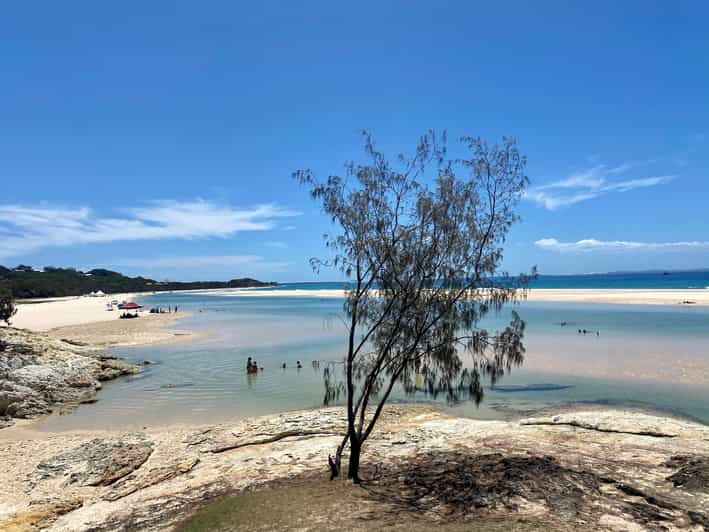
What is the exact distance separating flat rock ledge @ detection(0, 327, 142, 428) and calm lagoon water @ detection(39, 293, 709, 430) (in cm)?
105

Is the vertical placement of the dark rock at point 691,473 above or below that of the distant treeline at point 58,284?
below

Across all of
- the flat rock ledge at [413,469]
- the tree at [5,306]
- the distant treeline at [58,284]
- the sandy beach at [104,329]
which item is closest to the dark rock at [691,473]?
the flat rock ledge at [413,469]

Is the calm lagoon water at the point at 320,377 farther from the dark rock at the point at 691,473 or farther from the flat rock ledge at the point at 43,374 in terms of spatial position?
the dark rock at the point at 691,473

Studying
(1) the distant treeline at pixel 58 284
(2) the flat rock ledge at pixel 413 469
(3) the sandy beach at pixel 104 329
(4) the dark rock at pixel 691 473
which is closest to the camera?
(2) the flat rock ledge at pixel 413 469

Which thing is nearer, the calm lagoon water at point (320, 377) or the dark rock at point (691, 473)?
the dark rock at point (691, 473)

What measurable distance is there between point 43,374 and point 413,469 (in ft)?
63.1

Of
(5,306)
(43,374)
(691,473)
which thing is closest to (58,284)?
(5,306)

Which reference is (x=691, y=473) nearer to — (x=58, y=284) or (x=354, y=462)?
(x=354, y=462)

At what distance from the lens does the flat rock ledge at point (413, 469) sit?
8.05m

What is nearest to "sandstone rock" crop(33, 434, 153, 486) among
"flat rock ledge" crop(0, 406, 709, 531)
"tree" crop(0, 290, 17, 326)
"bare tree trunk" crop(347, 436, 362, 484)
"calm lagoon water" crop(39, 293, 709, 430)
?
"flat rock ledge" crop(0, 406, 709, 531)

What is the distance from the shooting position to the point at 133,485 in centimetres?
1047

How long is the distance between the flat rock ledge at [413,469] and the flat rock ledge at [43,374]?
4804mm

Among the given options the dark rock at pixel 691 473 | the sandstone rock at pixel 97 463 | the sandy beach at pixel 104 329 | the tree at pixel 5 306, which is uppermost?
the tree at pixel 5 306

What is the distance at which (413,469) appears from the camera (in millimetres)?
10289
